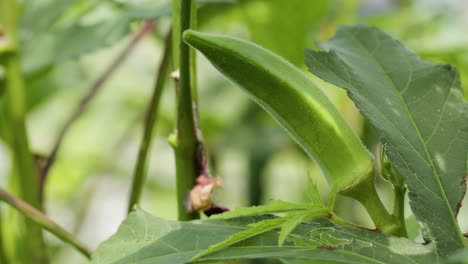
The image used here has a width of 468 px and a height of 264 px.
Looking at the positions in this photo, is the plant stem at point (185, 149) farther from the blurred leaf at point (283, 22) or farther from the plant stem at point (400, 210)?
the blurred leaf at point (283, 22)

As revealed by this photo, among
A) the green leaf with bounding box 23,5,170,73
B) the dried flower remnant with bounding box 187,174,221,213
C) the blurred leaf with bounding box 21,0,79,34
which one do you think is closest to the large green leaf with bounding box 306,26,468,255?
the dried flower remnant with bounding box 187,174,221,213

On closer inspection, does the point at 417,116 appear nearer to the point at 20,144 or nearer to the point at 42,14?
the point at 20,144

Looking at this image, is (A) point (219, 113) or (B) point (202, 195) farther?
(A) point (219, 113)

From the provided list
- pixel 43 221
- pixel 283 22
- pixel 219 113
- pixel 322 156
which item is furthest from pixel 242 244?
pixel 219 113

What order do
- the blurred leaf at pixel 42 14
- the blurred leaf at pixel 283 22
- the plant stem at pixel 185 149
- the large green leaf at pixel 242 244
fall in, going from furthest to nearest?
the blurred leaf at pixel 283 22 < the blurred leaf at pixel 42 14 < the plant stem at pixel 185 149 < the large green leaf at pixel 242 244

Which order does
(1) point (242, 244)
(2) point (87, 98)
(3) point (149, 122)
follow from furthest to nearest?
(2) point (87, 98) → (3) point (149, 122) → (1) point (242, 244)

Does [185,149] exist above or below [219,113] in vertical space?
above

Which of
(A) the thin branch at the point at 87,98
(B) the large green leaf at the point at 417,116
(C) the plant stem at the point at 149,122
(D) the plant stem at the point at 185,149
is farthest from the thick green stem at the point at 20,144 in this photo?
(B) the large green leaf at the point at 417,116
